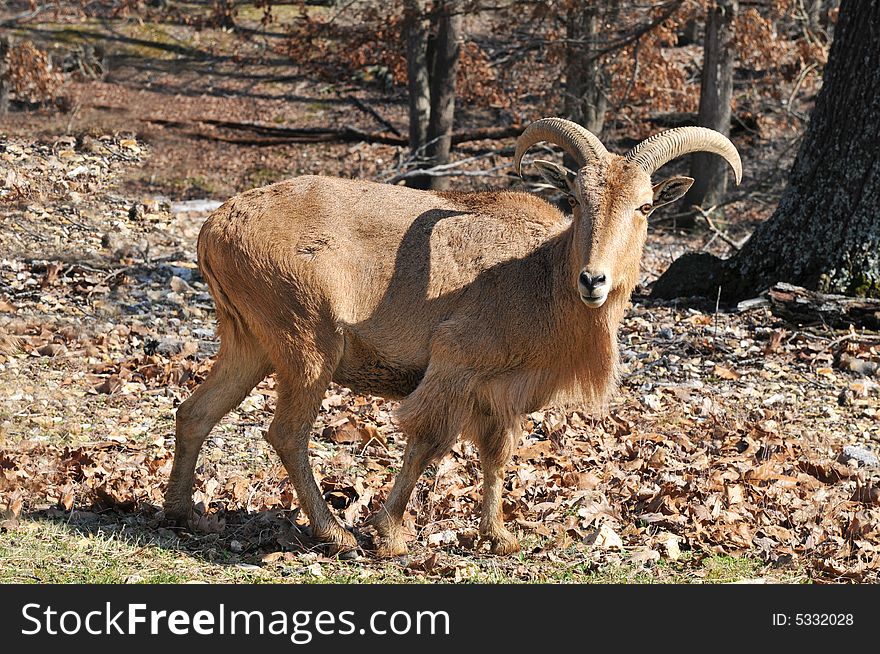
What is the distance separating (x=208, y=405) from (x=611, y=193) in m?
3.10

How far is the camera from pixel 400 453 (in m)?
8.19

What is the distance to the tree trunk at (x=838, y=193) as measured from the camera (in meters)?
10.6

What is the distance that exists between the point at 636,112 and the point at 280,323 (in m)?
16.4

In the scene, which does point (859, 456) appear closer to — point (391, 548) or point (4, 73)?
point (391, 548)

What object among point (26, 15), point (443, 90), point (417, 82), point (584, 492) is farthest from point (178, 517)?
point (26, 15)

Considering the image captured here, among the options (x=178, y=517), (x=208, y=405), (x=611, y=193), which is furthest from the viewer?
(x=208, y=405)

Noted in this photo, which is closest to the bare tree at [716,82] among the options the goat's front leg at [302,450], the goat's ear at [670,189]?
the goat's ear at [670,189]

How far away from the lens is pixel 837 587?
6008mm

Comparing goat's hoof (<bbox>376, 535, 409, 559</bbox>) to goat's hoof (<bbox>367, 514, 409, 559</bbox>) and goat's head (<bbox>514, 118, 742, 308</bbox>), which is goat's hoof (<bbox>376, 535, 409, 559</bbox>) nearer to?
goat's hoof (<bbox>367, 514, 409, 559</bbox>)

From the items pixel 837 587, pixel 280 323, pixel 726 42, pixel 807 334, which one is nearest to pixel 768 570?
pixel 837 587

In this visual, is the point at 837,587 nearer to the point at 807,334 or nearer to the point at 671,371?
the point at 671,371

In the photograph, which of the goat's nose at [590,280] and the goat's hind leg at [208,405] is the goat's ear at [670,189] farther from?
the goat's hind leg at [208,405]

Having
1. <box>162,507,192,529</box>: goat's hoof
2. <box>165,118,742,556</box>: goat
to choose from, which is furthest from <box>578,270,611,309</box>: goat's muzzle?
<box>162,507,192,529</box>: goat's hoof

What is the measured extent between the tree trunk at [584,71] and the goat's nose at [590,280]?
1154cm
